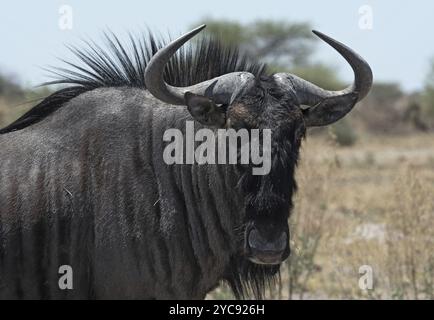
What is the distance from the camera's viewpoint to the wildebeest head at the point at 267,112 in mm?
4680

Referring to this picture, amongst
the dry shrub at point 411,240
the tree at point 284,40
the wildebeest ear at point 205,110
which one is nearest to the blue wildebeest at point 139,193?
the wildebeest ear at point 205,110

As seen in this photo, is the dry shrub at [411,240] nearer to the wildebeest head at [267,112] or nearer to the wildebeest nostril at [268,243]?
the wildebeest head at [267,112]

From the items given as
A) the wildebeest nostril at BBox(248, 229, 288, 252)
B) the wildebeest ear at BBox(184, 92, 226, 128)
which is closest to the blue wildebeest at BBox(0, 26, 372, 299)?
the wildebeest ear at BBox(184, 92, 226, 128)

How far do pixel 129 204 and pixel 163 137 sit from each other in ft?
1.56

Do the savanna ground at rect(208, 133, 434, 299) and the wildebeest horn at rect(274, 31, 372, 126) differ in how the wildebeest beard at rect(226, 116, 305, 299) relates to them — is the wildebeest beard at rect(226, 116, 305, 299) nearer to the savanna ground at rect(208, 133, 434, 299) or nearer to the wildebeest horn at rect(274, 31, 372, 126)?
the wildebeest horn at rect(274, 31, 372, 126)

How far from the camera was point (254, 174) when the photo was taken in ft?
15.6

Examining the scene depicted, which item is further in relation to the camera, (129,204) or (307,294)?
(307,294)

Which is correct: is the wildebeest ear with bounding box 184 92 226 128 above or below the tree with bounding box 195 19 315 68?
below

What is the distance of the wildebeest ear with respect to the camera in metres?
4.92

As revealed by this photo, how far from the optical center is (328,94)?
17.2ft

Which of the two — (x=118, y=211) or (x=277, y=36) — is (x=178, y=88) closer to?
(x=118, y=211)

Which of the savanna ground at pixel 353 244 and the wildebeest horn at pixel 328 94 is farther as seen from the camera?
the savanna ground at pixel 353 244
